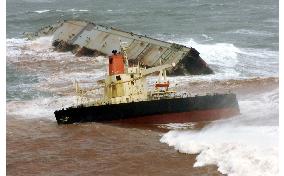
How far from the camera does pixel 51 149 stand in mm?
18625

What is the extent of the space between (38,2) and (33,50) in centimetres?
5646

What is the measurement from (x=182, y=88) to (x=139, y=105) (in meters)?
6.82

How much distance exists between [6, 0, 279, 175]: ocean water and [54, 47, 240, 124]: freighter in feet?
2.27

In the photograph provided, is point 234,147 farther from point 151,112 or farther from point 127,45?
point 127,45

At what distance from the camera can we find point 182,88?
28.6m

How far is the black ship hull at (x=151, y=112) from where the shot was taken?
22.3m

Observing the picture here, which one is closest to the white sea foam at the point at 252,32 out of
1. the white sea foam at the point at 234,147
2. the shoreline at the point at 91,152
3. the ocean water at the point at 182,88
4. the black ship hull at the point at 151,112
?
the ocean water at the point at 182,88

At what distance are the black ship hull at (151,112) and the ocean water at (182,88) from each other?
65cm

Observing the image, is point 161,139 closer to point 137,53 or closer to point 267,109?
point 267,109

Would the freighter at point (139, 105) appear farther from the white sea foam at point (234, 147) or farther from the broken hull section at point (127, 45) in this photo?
the broken hull section at point (127, 45)

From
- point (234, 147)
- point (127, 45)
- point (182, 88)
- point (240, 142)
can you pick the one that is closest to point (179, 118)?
point (240, 142)

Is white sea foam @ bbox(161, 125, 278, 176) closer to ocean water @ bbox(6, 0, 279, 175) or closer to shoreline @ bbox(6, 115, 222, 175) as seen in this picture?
ocean water @ bbox(6, 0, 279, 175)

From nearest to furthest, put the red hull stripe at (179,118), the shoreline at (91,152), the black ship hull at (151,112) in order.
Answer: the shoreline at (91,152), the black ship hull at (151,112), the red hull stripe at (179,118)

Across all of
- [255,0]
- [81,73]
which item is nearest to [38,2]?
[255,0]
